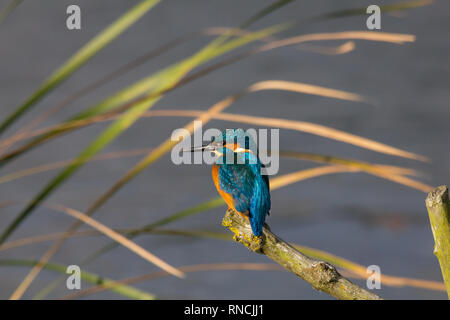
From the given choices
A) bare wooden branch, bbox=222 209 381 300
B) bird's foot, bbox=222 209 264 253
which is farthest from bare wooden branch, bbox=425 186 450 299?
bird's foot, bbox=222 209 264 253

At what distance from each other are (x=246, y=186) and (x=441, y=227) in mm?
291

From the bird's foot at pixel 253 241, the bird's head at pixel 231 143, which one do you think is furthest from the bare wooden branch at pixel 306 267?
the bird's head at pixel 231 143

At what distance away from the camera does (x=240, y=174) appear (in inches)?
34.3

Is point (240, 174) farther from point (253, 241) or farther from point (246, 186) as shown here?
point (253, 241)

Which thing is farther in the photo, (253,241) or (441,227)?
(253,241)

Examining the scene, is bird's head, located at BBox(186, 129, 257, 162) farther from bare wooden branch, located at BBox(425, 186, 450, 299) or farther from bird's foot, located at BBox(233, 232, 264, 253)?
bare wooden branch, located at BBox(425, 186, 450, 299)

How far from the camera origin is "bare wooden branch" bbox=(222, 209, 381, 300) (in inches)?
26.7

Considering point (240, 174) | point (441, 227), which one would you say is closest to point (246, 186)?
point (240, 174)

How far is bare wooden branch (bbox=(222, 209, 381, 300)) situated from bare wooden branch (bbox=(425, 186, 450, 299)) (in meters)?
0.08

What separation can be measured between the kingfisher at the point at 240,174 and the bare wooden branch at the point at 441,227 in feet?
0.77

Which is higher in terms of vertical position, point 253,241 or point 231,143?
point 231,143

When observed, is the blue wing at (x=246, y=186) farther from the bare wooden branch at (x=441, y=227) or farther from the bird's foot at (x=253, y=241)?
the bare wooden branch at (x=441, y=227)

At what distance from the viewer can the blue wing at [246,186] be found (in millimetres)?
834

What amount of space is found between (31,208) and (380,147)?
0.53 metres
